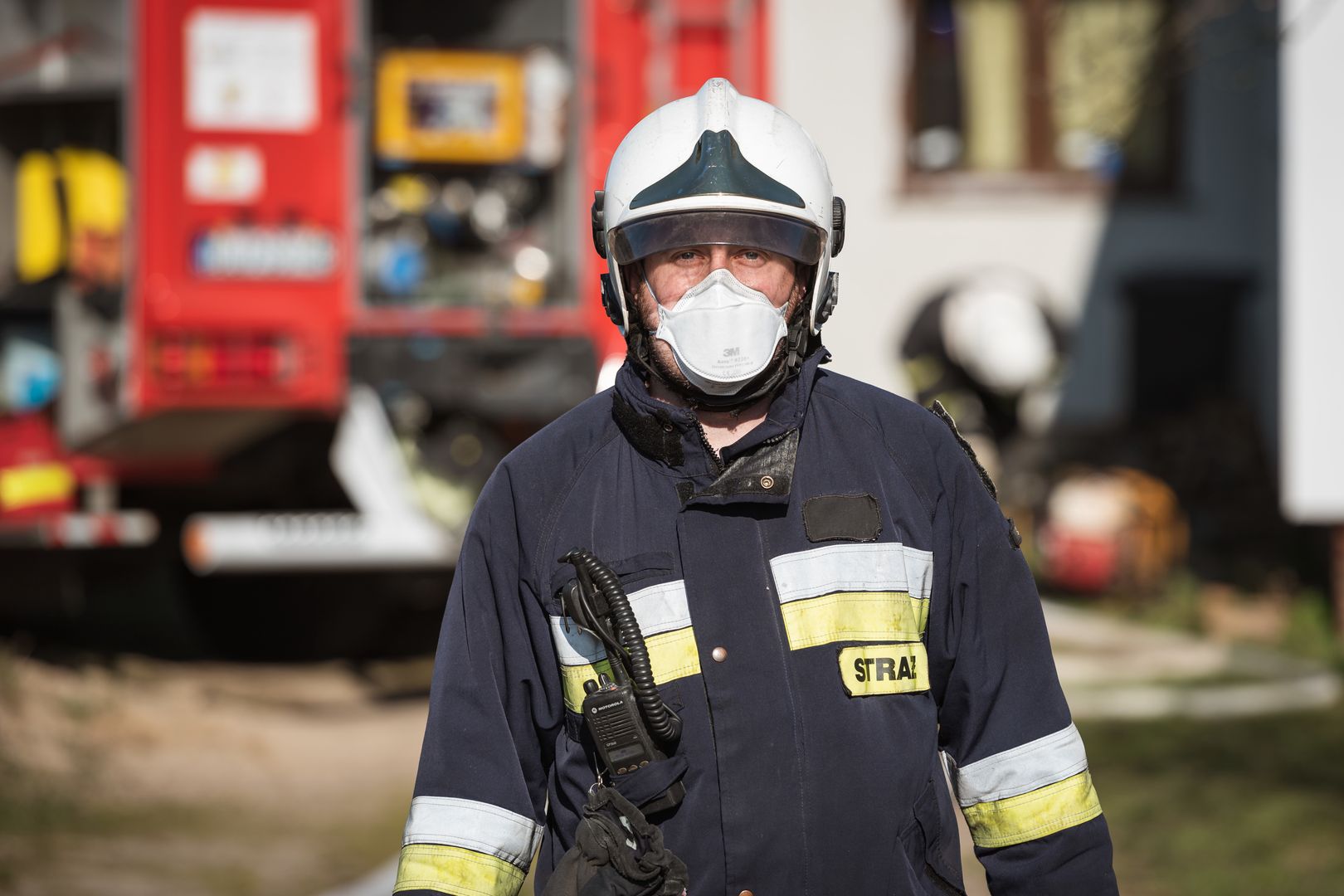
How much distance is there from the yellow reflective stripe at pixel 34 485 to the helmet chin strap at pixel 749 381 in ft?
17.0

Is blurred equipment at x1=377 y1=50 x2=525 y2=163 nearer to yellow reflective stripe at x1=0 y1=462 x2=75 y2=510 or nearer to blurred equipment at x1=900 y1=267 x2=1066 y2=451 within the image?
yellow reflective stripe at x1=0 y1=462 x2=75 y2=510

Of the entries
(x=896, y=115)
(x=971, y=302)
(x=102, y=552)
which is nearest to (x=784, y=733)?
(x=102, y=552)

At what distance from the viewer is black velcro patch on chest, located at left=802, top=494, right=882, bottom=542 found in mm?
2191

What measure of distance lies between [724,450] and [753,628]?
9.5 inches

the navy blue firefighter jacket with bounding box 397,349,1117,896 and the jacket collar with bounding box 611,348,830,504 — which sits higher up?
the jacket collar with bounding box 611,348,830,504

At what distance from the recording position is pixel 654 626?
2.16 meters

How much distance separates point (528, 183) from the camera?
7.25 meters

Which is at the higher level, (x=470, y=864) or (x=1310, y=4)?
(x=1310, y=4)

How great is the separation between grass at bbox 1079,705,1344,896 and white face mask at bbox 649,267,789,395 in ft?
10.1

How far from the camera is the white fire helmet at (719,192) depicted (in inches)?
91.9

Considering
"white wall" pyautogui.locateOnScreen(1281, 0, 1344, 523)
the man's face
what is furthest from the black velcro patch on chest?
"white wall" pyautogui.locateOnScreen(1281, 0, 1344, 523)

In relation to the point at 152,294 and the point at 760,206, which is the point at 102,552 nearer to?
the point at 152,294

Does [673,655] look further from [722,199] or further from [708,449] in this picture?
[722,199]

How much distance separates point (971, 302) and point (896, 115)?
1547 millimetres
